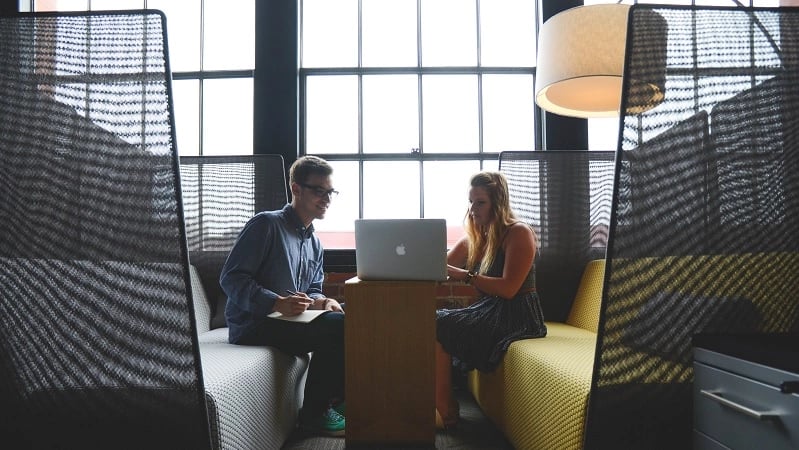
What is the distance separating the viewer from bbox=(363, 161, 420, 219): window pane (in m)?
3.35

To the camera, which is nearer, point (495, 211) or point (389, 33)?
point (495, 211)

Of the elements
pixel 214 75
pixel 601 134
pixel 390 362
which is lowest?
pixel 390 362

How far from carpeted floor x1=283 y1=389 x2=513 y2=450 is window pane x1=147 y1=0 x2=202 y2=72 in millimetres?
2352

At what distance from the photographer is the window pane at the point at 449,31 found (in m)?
3.39

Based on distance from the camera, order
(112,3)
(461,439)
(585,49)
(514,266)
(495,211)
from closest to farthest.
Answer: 1. (585,49)
2. (461,439)
3. (514,266)
4. (495,211)
5. (112,3)

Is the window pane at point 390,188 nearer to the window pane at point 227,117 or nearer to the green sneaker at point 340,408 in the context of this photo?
the window pane at point 227,117

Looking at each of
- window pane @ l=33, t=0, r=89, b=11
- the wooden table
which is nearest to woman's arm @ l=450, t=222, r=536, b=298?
the wooden table

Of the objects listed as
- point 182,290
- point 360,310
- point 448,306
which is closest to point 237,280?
point 360,310

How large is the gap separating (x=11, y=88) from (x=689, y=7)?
4.85ft

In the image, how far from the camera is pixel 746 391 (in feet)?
3.42

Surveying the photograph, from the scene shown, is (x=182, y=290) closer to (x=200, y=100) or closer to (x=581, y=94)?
(x=581, y=94)

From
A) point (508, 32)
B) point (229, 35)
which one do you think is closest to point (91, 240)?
point (229, 35)

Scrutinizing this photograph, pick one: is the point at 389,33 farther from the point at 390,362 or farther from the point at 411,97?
the point at 390,362

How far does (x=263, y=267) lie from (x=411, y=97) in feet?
5.25
